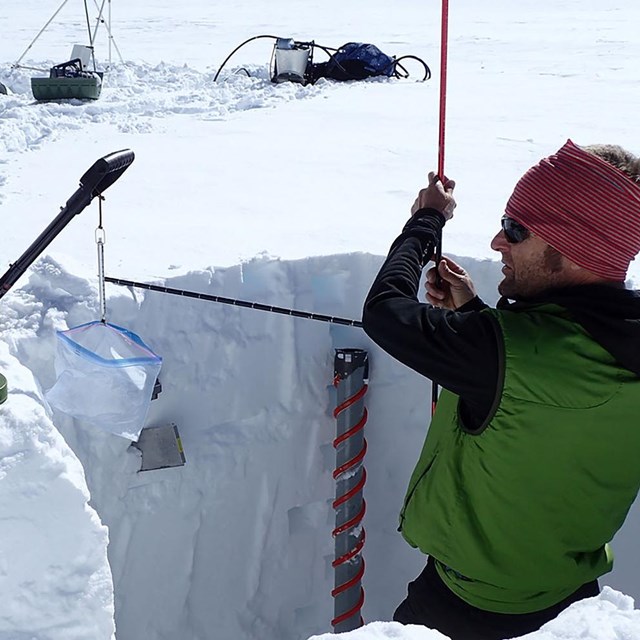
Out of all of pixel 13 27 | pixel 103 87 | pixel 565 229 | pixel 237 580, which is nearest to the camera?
pixel 565 229

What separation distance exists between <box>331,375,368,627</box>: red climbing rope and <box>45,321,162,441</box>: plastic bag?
43.2 inches

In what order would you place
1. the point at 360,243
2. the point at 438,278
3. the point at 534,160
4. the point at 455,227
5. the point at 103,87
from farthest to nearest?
the point at 103,87
the point at 534,160
the point at 455,227
the point at 360,243
the point at 438,278

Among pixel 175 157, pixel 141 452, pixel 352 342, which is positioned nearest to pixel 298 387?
pixel 352 342

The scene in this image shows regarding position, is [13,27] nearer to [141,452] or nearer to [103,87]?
[103,87]

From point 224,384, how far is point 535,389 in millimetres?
1904

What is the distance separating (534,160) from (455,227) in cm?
200

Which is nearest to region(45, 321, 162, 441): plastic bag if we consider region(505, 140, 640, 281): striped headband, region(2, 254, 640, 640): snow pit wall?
region(2, 254, 640, 640): snow pit wall

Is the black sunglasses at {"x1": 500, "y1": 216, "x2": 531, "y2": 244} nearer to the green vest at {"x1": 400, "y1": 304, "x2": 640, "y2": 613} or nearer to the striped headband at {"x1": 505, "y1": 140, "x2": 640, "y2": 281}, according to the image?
the striped headband at {"x1": 505, "y1": 140, "x2": 640, "y2": 281}

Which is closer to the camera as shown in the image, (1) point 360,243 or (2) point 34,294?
(2) point 34,294

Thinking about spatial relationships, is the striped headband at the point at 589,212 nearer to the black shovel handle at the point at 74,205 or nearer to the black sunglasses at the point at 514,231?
the black sunglasses at the point at 514,231

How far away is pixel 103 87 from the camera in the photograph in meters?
9.46

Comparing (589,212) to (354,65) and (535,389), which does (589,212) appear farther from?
(354,65)

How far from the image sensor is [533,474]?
1.58 meters

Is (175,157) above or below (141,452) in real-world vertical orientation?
above
